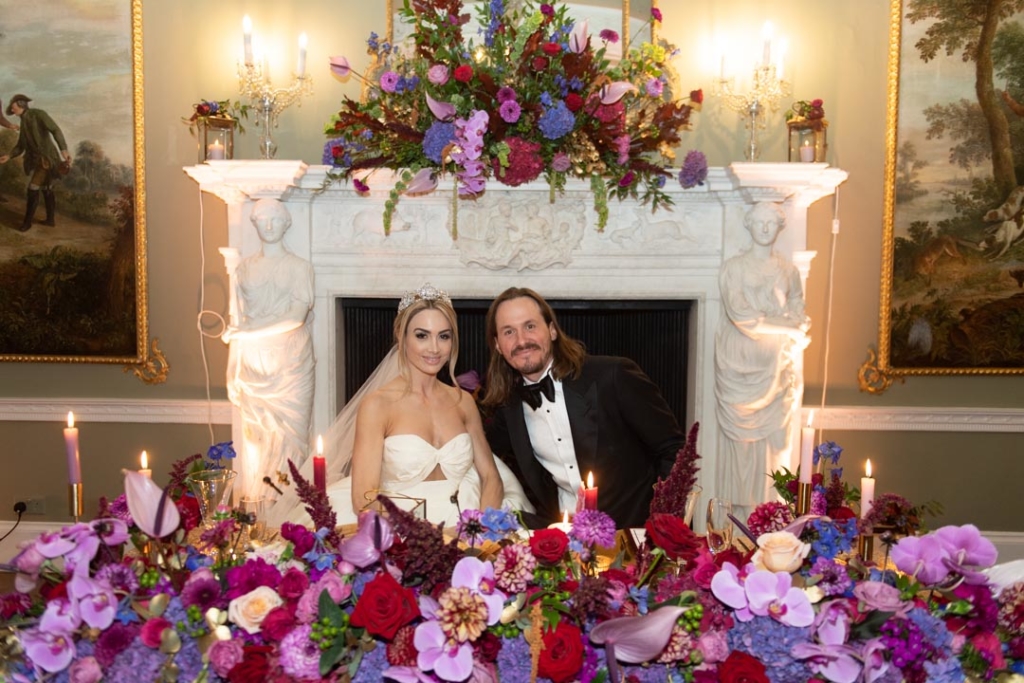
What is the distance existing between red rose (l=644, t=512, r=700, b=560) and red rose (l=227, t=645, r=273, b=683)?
2.32 ft

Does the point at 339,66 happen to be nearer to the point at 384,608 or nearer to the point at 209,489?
the point at 209,489

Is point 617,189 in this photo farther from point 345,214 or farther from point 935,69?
point 935,69

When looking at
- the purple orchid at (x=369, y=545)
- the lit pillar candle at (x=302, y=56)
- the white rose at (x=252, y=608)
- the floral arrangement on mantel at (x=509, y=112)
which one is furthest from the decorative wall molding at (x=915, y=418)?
the white rose at (x=252, y=608)

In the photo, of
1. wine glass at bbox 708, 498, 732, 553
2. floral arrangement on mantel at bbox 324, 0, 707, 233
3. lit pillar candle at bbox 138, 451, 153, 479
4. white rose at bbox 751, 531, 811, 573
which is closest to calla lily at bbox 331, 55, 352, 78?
floral arrangement on mantel at bbox 324, 0, 707, 233

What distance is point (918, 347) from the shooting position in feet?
14.0

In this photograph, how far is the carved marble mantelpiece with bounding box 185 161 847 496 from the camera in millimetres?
3982

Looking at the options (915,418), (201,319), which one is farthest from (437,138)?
(915,418)

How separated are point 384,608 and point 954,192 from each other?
13.5 feet

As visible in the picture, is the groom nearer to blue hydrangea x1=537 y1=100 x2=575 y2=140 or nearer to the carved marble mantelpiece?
blue hydrangea x1=537 y1=100 x2=575 y2=140

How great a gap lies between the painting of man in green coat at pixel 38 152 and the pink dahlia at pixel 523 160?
2.59 metres

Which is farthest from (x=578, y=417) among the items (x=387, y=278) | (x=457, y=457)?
(x=387, y=278)

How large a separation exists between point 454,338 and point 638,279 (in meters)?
1.40

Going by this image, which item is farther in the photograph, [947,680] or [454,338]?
[454,338]

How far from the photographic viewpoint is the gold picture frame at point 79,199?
4.18m
